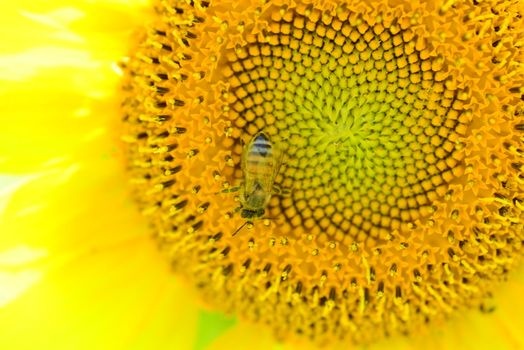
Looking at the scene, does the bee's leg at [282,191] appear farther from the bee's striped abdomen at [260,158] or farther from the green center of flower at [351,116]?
the bee's striped abdomen at [260,158]

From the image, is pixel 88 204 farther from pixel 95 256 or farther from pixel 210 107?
pixel 210 107

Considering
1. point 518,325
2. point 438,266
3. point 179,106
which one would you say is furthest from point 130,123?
point 518,325

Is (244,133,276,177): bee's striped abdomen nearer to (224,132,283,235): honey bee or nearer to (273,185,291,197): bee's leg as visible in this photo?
(224,132,283,235): honey bee

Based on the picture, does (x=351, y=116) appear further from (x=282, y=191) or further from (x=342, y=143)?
(x=282, y=191)

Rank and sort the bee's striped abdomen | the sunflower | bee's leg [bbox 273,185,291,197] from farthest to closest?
bee's leg [bbox 273,185,291,197], the sunflower, the bee's striped abdomen

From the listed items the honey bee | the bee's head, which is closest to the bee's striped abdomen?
the honey bee

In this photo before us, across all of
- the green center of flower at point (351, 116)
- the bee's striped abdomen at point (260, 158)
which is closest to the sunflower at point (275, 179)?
the green center of flower at point (351, 116)
